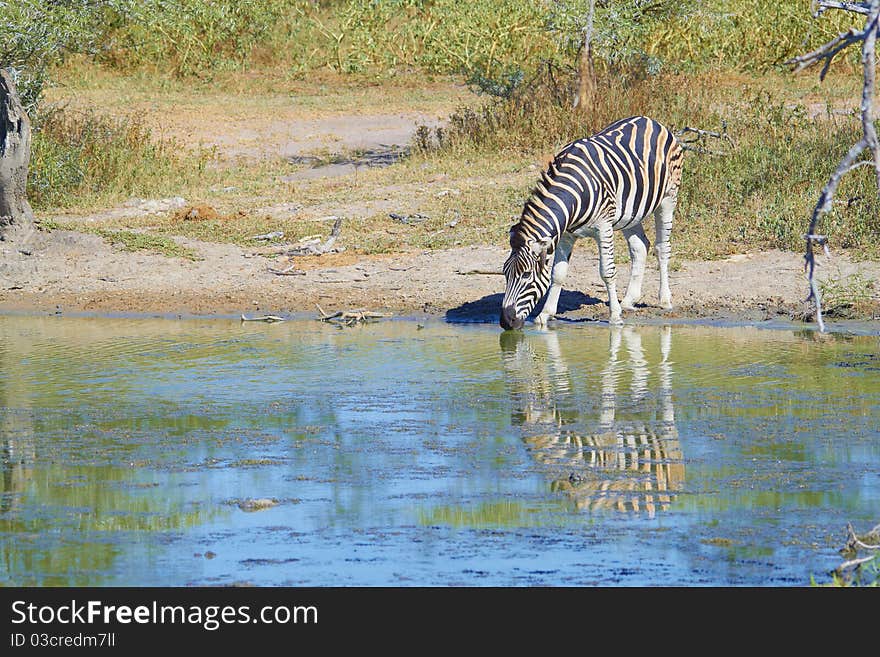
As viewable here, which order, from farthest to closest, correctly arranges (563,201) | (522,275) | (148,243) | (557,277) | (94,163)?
(94,163)
(148,243)
(557,277)
(563,201)
(522,275)

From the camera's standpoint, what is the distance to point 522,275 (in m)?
12.3

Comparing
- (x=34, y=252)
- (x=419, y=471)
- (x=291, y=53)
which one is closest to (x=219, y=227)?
(x=34, y=252)

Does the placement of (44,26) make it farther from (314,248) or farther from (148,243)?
(314,248)

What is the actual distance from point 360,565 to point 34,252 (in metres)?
10.4

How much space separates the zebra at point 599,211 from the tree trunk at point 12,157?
230 inches

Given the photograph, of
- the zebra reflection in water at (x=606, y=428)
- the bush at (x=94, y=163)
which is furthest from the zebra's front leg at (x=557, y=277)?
the bush at (x=94, y=163)

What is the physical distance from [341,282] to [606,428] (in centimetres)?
623

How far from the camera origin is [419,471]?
7.77 meters

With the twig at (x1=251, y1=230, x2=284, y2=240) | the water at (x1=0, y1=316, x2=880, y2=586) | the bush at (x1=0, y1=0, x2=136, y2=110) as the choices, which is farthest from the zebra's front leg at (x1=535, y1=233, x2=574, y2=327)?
the bush at (x1=0, y1=0, x2=136, y2=110)

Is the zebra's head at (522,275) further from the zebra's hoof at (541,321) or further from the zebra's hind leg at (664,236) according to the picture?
the zebra's hind leg at (664,236)

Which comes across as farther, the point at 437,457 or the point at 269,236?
the point at 269,236

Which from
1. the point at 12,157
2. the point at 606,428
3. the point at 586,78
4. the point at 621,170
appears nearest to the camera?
the point at 606,428

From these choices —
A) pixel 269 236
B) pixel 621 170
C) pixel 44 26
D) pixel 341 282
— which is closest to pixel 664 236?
pixel 621 170

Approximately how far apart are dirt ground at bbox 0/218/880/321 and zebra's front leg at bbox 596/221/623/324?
49 centimetres
